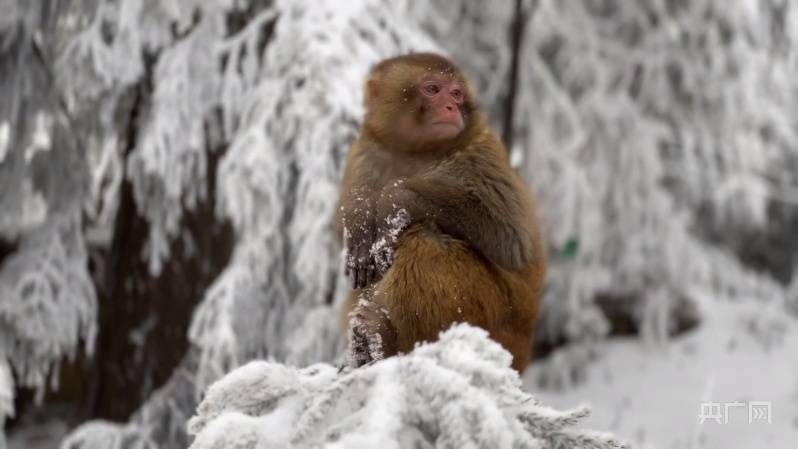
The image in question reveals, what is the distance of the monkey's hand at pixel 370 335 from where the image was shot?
1.85 m

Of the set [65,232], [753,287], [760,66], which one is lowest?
[753,287]

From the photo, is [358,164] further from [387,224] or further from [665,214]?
[665,214]

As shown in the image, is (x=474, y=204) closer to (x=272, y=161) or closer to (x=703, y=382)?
(x=272, y=161)

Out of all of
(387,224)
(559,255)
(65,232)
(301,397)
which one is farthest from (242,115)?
(559,255)

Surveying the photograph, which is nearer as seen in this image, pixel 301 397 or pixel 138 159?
pixel 301 397

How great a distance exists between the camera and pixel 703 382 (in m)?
6.79

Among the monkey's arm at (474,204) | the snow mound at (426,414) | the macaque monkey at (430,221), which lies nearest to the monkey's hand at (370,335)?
the macaque monkey at (430,221)

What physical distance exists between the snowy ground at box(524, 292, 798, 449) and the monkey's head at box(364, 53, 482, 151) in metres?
3.71

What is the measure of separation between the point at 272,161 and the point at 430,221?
1.81 metres

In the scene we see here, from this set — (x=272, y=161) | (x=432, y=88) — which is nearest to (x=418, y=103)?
(x=432, y=88)

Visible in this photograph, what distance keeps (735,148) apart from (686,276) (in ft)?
3.68

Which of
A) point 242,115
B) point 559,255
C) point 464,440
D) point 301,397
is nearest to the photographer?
point 464,440

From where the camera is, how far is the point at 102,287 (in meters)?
5.02

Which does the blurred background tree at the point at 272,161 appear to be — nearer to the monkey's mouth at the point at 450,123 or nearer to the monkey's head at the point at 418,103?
the monkey's head at the point at 418,103
